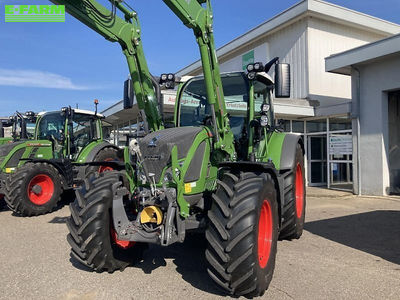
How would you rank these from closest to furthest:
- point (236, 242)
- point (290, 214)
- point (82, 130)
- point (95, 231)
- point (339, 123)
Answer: point (236, 242) < point (95, 231) < point (290, 214) < point (82, 130) < point (339, 123)

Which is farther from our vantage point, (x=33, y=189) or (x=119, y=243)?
(x=33, y=189)

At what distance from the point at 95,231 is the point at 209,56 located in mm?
2343

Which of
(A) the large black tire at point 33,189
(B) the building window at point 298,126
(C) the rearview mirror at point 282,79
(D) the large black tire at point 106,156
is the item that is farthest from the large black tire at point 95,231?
(B) the building window at point 298,126

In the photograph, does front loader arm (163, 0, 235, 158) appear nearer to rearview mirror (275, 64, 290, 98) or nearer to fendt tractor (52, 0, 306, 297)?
fendt tractor (52, 0, 306, 297)

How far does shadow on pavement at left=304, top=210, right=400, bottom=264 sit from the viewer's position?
505cm

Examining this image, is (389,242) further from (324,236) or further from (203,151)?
(203,151)

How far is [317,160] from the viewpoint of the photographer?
13.4 meters

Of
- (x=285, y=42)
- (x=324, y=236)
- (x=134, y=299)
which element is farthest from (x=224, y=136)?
(x=285, y=42)

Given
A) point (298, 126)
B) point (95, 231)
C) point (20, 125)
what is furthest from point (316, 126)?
point (95, 231)

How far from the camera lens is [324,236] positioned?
577 centimetres

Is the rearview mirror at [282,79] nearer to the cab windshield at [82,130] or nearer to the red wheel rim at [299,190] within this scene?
the red wheel rim at [299,190]

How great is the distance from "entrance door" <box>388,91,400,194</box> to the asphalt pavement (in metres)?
4.92

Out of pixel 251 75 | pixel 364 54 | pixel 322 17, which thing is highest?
pixel 322 17

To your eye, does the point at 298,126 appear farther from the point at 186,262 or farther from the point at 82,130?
the point at 186,262
